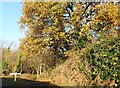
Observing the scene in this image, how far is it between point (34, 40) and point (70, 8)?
1157 millimetres

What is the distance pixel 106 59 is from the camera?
12.9ft

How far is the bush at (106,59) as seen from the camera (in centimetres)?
389

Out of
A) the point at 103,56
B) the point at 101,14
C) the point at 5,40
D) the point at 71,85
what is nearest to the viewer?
the point at 103,56

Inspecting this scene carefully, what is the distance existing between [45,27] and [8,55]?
3.60ft

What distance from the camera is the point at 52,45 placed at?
575cm

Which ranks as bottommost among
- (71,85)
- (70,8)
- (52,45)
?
(71,85)

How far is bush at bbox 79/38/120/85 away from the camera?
389 centimetres

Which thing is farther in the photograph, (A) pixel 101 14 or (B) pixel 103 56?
(A) pixel 101 14

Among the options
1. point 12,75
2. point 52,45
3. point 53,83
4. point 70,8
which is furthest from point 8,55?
point 70,8

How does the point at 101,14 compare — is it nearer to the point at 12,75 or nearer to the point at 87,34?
the point at 87,34

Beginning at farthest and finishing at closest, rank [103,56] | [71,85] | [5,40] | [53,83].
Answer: [5,40]
[53,83]
[71,85]
[103,56]

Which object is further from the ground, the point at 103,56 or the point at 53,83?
the point at 103,56

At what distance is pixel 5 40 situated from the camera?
5.12 metres

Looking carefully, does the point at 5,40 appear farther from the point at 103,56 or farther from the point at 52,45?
the point at 103,56
